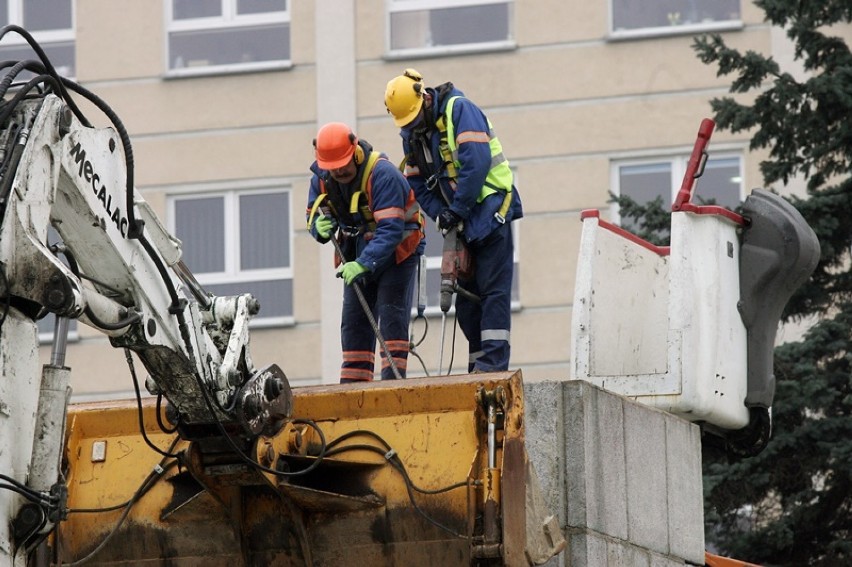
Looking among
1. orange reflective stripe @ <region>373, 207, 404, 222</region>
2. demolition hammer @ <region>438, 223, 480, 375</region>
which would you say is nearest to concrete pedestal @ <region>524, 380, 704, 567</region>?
demolition hammer @ <region>438, 223, 480, 375</region>

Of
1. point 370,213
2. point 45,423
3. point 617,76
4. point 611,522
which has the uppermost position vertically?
point 617,76

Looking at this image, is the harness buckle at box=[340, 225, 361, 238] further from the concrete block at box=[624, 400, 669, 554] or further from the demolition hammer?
the concrete block at box=[624, 400, 669, 554]

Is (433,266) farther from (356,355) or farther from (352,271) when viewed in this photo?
(352,271)

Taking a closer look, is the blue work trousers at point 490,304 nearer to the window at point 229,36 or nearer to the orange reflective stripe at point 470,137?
the orange reflective stripe at point 470,137

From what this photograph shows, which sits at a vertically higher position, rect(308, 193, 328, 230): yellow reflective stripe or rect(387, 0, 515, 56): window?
rect(387, 0, 515, 56): window

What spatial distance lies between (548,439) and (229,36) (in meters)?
13.6

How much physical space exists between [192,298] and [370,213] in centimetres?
282

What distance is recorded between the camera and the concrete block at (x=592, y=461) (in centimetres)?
888

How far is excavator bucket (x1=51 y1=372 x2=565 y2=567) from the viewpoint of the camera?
8039 mm

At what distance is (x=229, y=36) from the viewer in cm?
2172

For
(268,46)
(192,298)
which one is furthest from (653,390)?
(268,46)

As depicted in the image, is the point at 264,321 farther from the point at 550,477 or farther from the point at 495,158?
the point at 550,477

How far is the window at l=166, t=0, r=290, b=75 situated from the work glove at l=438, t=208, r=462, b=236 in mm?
11648

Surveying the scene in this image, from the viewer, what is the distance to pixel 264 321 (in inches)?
831
